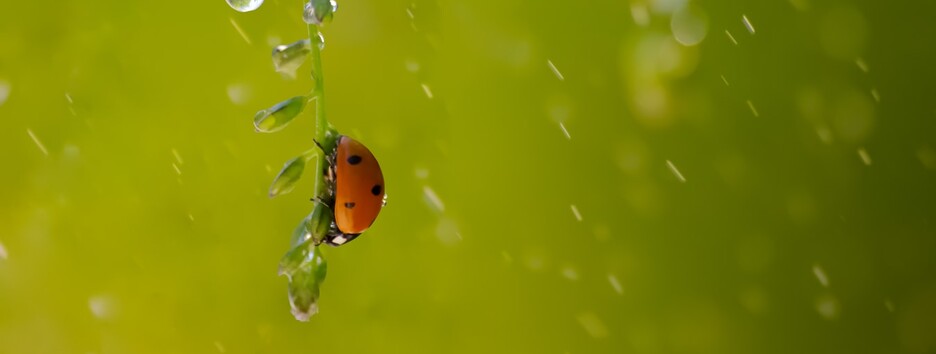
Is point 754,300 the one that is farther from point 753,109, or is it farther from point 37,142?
point 37,142

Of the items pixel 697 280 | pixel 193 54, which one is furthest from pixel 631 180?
pixel 193 54

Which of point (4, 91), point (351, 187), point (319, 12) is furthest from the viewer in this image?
point (4, 91)

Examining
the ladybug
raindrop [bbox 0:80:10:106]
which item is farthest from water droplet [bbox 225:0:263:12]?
raindrop [bbox 0:80:10:106]

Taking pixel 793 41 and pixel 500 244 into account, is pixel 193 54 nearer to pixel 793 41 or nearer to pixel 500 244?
pixel 500 244

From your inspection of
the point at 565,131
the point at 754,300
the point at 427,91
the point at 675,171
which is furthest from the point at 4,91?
the point at 754,300

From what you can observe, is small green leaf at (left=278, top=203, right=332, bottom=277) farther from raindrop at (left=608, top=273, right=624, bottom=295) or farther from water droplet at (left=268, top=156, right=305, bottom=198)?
raindrop at (left=608, top=273, right=624, bottom=295)

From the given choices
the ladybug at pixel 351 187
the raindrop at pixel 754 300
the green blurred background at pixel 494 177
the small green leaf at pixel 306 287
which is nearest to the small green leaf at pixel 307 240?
the small green leaf at pixel 306 287

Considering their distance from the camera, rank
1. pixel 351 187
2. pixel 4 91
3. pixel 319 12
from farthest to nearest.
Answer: pixel 4 91 < pixel 351 187 < pixel 319 12
